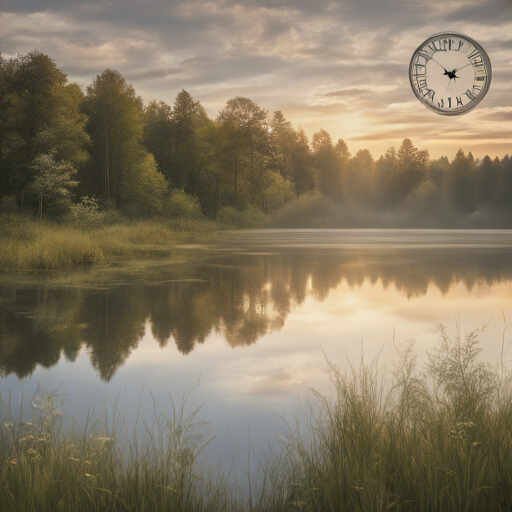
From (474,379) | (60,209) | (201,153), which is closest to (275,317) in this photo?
(474,379)

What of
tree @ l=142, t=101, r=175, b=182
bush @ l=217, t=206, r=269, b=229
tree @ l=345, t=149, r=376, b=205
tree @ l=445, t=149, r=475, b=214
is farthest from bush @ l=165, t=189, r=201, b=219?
tree @ l=445, t=149, r=475, b=214

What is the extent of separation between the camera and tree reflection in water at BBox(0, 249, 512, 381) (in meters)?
8.24

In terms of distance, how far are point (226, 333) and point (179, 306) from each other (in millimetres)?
2683

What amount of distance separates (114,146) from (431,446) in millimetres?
58727

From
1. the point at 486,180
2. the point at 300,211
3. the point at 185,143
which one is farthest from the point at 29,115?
the point at 486,180

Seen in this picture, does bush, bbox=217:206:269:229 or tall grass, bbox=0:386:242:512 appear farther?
bush, bbox=217:206:269:229

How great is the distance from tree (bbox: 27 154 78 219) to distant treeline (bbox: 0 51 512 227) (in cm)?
8

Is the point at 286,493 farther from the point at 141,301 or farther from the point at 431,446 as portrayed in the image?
the point at 141,301

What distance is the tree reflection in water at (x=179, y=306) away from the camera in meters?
8.24

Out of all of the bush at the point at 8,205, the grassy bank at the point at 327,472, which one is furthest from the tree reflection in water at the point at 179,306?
the bush at the point at 8,205

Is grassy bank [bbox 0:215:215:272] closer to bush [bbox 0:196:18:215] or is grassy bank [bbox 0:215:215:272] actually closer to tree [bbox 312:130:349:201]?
bush [bbox 0:196:18:215]

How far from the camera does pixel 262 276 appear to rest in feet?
57.8

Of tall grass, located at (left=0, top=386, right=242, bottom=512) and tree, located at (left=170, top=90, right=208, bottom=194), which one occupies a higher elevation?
tree, located at (left=170, top=90, right=208, bottom=194)

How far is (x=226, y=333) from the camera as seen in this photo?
30.7 feet
